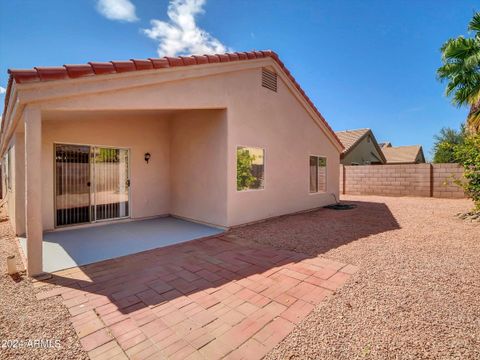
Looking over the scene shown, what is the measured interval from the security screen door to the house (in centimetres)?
3

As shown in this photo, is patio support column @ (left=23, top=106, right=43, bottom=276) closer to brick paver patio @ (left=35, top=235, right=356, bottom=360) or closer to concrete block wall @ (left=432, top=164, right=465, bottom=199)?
brick paver patio @ (left=35, top=235, right=356, bottom=360)

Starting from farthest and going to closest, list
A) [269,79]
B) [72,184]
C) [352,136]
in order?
1. [352,136]
2. [269,79]
3. [72,184]

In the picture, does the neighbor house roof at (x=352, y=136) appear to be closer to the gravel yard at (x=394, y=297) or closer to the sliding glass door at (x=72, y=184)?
the gravel yard at (x=394, y=297)

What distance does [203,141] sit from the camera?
847cm

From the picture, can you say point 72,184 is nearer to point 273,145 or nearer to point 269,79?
point 273,145

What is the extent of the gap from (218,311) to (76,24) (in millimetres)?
9704

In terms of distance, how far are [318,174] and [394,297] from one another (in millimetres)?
9441

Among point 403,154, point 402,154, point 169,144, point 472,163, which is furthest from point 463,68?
point 402,154

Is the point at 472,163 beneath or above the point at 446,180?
above

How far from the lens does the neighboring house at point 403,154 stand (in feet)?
112

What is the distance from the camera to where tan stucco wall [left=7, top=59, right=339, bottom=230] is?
7.06 meters

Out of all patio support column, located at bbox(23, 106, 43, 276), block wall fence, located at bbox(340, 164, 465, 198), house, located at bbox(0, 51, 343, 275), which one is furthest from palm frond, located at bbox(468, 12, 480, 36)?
patio support column, located at bbox(23, 106, 43, 276)

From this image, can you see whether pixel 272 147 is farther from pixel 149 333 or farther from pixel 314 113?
pixel 149 333

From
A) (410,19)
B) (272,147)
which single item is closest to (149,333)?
(272,147)
